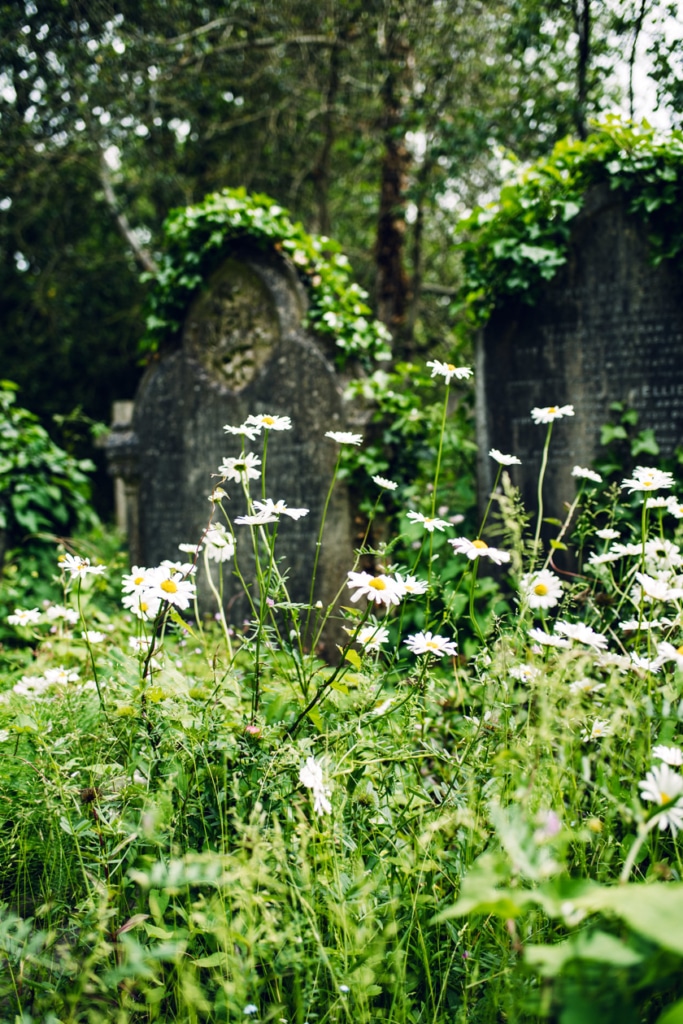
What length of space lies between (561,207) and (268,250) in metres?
1.74

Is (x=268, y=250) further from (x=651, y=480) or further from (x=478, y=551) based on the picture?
(x=478, y=551)

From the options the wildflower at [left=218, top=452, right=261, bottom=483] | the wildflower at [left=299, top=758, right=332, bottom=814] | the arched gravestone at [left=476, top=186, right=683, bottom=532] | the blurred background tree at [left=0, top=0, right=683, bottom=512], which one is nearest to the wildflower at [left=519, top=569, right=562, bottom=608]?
the wildflower at [left=299, top=758, right=332, bottom=814]

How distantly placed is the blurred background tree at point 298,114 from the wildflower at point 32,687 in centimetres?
446

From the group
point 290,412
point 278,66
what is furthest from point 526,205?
point 278,66

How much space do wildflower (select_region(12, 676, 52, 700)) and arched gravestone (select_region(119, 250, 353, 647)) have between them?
5.46 feet

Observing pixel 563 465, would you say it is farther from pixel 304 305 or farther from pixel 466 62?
pixel 466 62

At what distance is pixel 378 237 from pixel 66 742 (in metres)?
6.55

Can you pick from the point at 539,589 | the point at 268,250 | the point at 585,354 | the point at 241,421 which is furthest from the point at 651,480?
the point at 268,250

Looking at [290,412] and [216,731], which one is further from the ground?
[290,412]

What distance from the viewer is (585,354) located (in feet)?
12.4

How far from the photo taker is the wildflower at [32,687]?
6.82ft

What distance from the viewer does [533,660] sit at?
1.34 m

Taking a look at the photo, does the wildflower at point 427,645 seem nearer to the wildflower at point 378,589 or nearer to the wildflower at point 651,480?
the wildflower at point 378,589

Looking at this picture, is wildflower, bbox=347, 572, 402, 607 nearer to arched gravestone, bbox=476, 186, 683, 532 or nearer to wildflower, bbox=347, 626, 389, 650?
wildflower, bbox=347, 626, 389, 650
